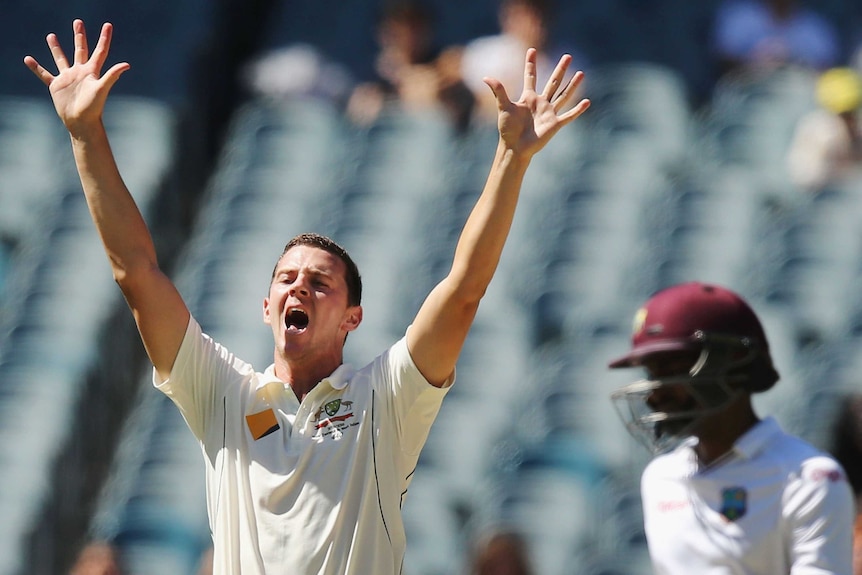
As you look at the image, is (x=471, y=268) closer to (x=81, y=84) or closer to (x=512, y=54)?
(x=81, y=84)

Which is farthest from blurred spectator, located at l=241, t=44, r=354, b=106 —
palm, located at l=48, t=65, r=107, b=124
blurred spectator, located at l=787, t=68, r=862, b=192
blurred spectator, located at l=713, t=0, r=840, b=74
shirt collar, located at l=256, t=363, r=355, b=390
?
shirt collar, located at l=256, t=363, r=355, b=390

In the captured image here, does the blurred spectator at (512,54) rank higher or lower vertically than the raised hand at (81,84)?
higher

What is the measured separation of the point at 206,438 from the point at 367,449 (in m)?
0.44

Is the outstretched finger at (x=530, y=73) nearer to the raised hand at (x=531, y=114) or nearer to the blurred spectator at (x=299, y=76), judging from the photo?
the raised hand at (x=531, y=114)

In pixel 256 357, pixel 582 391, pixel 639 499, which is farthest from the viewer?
pixel 256 357

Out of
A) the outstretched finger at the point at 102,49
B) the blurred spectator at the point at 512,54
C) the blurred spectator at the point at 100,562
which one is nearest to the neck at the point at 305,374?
the outstretched finger at the point at 102,49

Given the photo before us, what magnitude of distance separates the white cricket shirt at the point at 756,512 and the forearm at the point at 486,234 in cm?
73

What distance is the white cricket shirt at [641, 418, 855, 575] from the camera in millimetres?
3307

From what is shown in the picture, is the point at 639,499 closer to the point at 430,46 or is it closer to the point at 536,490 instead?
the point at 536,490

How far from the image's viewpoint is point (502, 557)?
6.14 meters

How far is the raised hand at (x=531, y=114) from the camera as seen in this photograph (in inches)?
143

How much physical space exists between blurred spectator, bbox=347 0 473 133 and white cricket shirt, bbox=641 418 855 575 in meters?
6.33

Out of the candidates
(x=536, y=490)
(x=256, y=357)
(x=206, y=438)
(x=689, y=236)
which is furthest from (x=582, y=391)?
(x=206, y=438)

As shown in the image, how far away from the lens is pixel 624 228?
8.84 meters
